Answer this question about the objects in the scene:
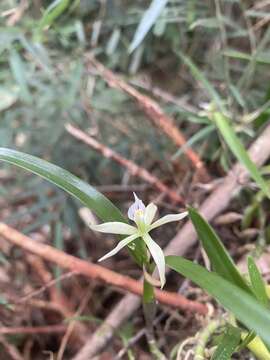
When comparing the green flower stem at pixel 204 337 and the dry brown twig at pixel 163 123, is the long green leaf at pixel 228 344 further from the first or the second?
the dry brown twig at pixel 163 123

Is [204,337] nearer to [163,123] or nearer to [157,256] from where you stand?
[157,256]

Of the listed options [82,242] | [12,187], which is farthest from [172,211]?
[12,187]

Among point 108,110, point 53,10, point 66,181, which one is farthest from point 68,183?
point 108,110

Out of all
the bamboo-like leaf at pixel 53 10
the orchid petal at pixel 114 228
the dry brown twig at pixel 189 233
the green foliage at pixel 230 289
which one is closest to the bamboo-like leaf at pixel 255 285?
the green foliage at pixel 230 289

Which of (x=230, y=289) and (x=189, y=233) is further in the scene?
(x=189, y=233)

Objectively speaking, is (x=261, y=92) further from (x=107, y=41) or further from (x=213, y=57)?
(x=107, y=41)

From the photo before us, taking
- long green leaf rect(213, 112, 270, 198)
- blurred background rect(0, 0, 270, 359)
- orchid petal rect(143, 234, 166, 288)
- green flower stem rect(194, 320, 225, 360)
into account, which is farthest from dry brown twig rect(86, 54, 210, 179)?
orchid petal rect(143, 234, 166, 288)
